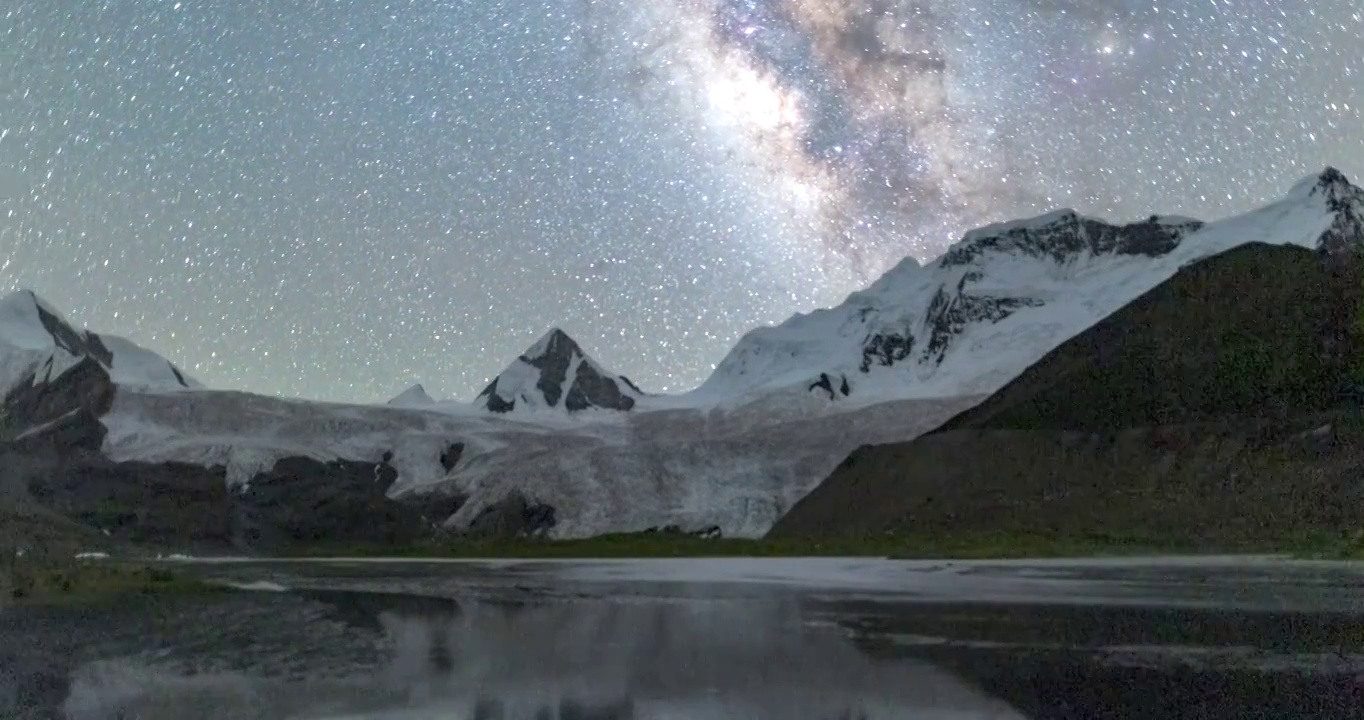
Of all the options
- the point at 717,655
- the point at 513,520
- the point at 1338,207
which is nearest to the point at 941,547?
the point at 717,655

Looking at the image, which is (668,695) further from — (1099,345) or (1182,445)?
A: (1099,345)

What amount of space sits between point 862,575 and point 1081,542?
36709 mm

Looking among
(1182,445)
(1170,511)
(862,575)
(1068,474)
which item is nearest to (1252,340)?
(1182,445)

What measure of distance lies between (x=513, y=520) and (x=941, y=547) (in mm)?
112036

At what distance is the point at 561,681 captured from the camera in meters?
20.1

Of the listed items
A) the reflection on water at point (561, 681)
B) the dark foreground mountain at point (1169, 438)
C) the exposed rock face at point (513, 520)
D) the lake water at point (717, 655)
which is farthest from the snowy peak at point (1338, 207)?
the reflection on water at point (561, 681)

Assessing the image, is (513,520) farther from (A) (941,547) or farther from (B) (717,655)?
(B) (717,655)

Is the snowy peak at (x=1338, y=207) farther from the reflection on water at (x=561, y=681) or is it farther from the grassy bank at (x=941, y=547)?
the reflection on water at (x=561, y=681)

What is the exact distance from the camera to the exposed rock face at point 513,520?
188 metres

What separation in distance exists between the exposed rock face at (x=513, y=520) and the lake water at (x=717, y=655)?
145m

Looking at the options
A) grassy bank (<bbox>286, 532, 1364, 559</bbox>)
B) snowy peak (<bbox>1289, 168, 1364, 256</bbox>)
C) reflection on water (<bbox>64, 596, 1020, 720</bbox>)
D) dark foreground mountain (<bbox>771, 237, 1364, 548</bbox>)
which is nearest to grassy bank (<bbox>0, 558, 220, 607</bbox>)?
reflection on water (<bbox>64, 596, 1020, 720</bbox>)

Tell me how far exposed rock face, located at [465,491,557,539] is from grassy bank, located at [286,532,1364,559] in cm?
3352

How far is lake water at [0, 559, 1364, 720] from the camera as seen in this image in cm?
1706

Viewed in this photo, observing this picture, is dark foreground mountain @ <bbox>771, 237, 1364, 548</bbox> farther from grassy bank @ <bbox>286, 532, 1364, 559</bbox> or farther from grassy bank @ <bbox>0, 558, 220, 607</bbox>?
grassy bank @ <bbox>0, 558, 220, 607</bbox>
